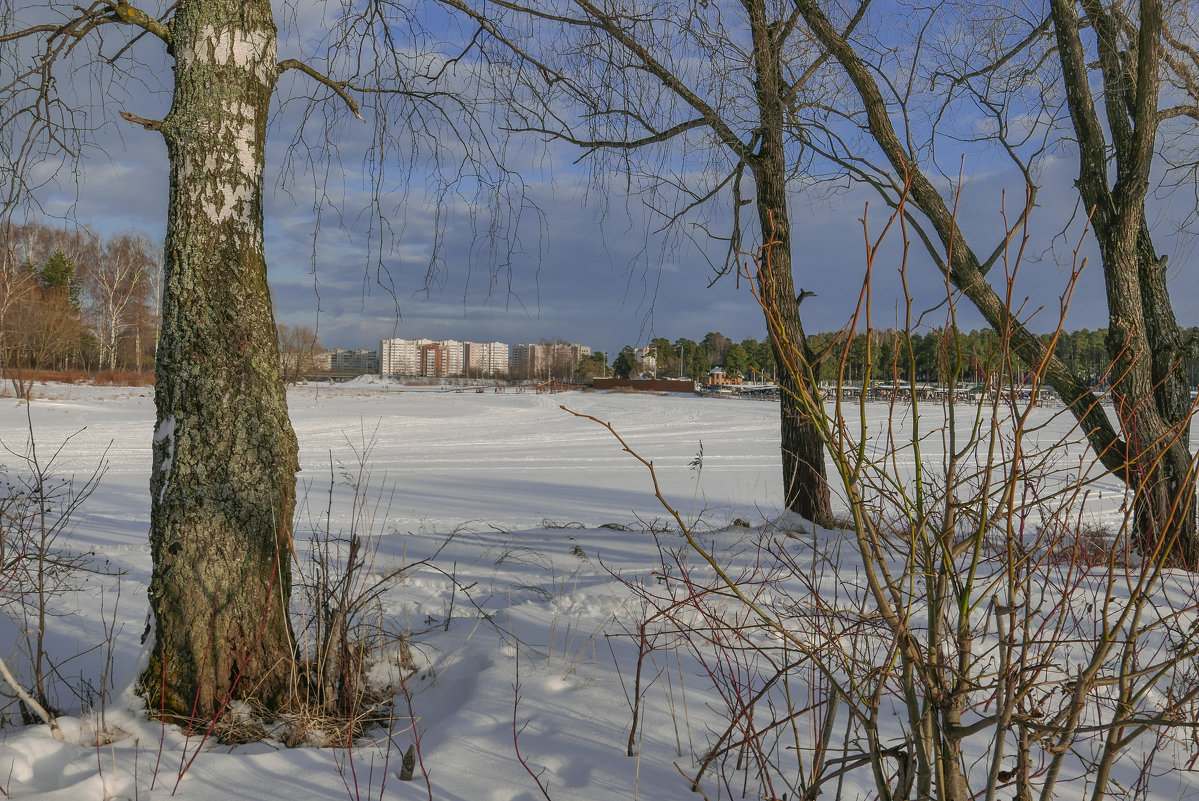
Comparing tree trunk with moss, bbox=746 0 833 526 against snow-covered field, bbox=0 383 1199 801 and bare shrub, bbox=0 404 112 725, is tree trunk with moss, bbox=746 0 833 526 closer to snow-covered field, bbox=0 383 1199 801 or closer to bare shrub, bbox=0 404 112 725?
snow-covered field, bbox=0 383 1199 801

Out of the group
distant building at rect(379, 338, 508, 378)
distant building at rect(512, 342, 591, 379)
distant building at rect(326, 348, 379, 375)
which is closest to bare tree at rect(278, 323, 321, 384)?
distant building at rect(512, 342, 591, 379)

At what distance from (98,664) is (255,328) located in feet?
5.38

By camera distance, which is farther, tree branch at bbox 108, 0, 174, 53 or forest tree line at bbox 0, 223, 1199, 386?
tree branch at bbox 108, 0, 174, 53

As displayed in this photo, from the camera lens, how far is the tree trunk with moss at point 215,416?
238cm

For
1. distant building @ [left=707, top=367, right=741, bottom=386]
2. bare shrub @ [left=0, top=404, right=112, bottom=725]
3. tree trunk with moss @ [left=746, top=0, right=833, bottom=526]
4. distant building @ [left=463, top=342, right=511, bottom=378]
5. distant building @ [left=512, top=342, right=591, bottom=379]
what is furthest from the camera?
distant building @ [left=463, top=342, right=511, bottom=378]

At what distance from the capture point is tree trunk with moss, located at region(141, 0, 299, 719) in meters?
2.38

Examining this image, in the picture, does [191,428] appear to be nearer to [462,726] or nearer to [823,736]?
[462,726]

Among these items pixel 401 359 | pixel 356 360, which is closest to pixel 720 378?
pixel 401 359

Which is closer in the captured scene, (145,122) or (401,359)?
(145,122)

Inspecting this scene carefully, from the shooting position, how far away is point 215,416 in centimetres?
239

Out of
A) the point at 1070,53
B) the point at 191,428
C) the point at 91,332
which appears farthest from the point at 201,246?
the point at 91,332

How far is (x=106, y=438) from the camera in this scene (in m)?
14.5

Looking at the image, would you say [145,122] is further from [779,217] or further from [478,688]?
[779,217]

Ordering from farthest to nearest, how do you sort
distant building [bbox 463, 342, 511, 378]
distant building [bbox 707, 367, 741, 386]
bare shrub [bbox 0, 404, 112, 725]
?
distant building [bbox 463, 342, 511, 378]
distant building [bbox 707, 367, 741, 386]
bare shrub [bbox 0, 404, 112, 725]
